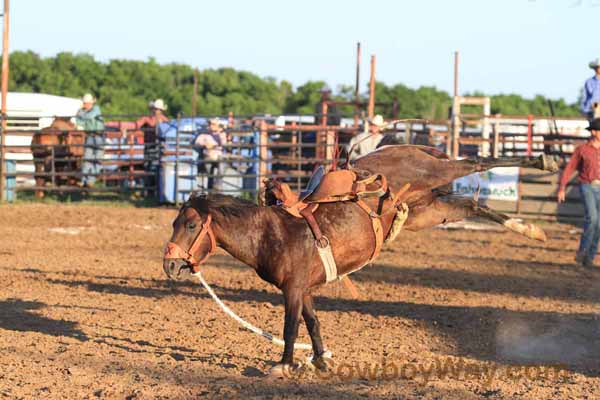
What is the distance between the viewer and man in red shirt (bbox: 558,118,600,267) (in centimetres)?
1133

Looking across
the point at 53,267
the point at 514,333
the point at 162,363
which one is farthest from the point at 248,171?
the point at 162,363

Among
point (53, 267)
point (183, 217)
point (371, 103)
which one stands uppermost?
point (371, 103)

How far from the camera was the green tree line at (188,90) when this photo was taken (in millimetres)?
42406

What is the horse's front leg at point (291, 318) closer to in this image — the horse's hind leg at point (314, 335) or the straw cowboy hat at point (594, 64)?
the horse's hind leg at point (314, 335)

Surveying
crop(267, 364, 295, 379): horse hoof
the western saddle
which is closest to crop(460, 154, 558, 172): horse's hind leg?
the western saddle

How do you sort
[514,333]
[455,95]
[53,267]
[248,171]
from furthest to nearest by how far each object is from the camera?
[248,171] < [455,95] < [53,267] < [514,333]

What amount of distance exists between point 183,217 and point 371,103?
456 inches

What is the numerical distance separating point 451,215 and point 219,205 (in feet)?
6.77

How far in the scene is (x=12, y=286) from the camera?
9.45m

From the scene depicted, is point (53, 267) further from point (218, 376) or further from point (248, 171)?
point (248, 171)

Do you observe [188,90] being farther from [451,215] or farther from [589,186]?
[451,215]

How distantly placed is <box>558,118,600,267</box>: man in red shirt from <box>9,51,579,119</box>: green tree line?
94.6 feet

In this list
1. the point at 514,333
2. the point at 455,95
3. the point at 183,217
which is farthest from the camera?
the point at 455,95

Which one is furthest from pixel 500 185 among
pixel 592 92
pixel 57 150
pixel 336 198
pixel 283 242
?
pixel 283 242
